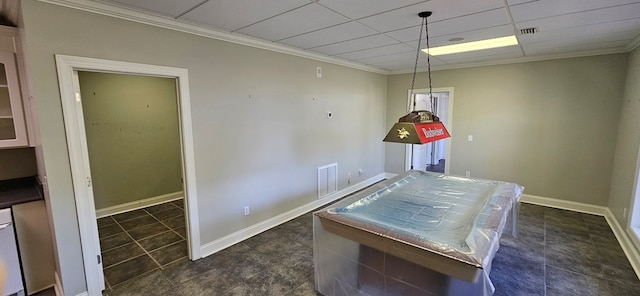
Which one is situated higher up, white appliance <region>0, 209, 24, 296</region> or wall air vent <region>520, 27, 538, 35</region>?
wall air vent <region>520, 27, 538, 35</region>

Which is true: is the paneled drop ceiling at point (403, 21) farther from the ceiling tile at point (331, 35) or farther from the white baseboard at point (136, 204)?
the white baseboard at point (136, 204)

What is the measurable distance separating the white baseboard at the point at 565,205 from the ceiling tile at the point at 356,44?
3644 mm

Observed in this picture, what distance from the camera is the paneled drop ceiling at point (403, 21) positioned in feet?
7.04

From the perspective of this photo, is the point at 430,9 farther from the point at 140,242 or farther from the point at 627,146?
the point at 140,242

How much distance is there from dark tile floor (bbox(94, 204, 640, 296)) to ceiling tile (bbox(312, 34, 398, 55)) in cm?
250

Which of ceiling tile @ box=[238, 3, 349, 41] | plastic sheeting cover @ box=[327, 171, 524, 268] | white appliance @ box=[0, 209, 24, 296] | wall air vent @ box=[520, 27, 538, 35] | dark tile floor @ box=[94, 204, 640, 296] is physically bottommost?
dark tile floor @ box=[94, 204, 640, 296]

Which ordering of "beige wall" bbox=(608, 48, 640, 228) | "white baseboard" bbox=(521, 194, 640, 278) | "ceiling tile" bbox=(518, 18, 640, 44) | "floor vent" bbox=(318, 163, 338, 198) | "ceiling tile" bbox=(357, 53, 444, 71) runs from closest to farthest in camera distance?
"ceiling tile" bbox=(518, 18, 640, 44), "white baseboard" bbox=(521, 194, 640, 278), "beige wall" bbox=(608, 48, 640, 228), "ceiling tile" bbox=(357, 53, 444, 71), "floor vent" bbox=(318, 163, 338, 198)

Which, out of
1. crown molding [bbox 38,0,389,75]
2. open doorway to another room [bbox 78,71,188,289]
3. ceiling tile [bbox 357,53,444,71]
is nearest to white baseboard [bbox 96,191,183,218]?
open doorway to another room [bbox 78,71,188,289]

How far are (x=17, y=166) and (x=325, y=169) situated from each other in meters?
3.73

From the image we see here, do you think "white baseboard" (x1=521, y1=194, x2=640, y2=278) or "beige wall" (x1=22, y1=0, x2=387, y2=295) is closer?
"beige wall" (x1=22, y1=0, x2=387, y2=295)

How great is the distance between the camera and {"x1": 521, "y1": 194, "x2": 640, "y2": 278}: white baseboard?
2821 millimetres

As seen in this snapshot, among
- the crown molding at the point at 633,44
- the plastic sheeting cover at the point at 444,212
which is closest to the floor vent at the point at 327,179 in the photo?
the plastic sheeting cover at the point at 444,212

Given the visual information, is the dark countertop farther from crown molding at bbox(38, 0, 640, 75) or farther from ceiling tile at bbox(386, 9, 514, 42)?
ceiling tile at bbox(386, 9, 514, 42)

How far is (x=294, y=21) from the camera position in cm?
254
